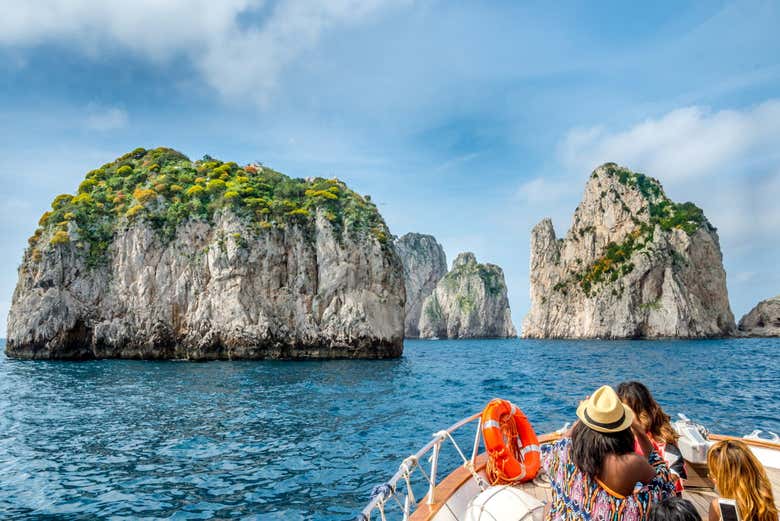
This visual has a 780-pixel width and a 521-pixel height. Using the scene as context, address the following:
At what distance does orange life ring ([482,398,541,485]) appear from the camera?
5.68 m

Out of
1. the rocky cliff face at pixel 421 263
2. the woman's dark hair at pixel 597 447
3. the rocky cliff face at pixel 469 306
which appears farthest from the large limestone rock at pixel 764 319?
the woman's dark hair at pixel 597 447

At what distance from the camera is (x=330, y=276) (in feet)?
140

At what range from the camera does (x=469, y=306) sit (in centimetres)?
14862

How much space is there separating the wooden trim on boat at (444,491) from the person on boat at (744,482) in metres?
2.79

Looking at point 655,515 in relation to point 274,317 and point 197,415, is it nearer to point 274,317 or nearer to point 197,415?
point 197,415

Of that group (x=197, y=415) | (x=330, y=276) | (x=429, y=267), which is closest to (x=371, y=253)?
(x=330, y=276)

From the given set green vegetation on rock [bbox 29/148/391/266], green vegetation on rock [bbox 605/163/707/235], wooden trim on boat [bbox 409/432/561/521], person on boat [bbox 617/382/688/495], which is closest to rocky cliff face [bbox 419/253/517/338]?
green vegetation on rock [bbox 605/163/707/235]

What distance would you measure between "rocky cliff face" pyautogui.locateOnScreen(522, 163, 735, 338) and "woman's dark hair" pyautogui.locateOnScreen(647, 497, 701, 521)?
9394 centimetres

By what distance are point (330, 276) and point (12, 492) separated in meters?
34.4

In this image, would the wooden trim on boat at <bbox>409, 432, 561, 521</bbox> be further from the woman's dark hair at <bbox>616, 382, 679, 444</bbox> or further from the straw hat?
the straw hat

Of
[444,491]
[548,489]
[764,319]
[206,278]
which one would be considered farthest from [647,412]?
[764,319]

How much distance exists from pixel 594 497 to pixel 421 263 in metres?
179

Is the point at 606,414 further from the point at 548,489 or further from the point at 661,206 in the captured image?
the point at 661,206

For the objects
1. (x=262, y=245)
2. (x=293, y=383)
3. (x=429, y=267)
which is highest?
(x=429, y=267)
